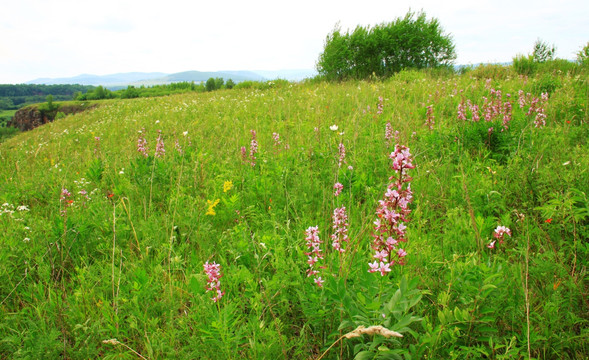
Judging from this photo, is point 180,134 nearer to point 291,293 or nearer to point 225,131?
point 225,131

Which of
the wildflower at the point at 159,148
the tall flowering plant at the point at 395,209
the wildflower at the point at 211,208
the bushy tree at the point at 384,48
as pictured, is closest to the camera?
the tall flowering plant at the point at 395,209

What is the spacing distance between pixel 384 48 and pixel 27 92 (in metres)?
153

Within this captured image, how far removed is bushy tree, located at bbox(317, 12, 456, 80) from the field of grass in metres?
13.4

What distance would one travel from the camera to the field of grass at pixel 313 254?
Result: 5.04 ft

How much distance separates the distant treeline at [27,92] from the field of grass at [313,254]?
12813 centimetres

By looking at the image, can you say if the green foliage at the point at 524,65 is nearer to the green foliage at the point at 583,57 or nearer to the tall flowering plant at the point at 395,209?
the green foliage at the point at 583,57

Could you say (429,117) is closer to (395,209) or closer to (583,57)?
(395,209)

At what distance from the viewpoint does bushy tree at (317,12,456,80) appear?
17.4 m

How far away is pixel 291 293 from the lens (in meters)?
2.00

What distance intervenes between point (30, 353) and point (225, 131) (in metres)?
5.06

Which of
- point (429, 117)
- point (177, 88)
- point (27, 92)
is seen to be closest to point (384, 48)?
point (429, 117)

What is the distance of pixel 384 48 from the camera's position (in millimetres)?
17562

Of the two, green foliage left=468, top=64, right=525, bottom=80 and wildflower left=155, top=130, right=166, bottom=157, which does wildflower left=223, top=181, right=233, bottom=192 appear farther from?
green foliage left=468, top=64, right=525, bottom=80

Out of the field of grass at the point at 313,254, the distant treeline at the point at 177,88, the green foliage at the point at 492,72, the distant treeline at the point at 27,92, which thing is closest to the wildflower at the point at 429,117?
the field of grass at the point at 313,254
